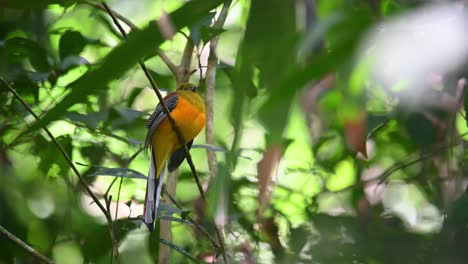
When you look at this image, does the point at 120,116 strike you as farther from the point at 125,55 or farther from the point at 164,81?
the point at 125,55

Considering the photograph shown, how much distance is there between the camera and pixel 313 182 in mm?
2697

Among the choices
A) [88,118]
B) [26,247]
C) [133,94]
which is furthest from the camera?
[133,94]

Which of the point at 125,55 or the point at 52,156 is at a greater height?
the point at 52,156

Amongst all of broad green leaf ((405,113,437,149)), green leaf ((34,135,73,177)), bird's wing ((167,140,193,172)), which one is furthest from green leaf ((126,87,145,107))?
broad green leaf ((405,113,437,149))

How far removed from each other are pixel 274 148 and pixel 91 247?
1858 millimetres

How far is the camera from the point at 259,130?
2.45 m

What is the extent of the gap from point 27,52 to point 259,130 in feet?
2.66

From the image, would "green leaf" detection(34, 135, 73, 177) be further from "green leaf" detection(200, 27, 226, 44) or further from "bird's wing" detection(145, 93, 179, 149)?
"green leaf" detection(200, 27, 226, 44)

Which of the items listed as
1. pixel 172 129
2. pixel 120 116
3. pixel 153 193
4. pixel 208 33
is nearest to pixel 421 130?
pixel 208 33

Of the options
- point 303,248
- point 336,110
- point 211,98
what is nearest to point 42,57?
point 211,98

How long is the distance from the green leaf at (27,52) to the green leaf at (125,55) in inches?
70.8

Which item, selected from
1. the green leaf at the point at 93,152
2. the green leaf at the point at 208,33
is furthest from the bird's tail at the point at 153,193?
the green leaf at the point at 208,33

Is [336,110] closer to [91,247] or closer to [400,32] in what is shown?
[400,32]

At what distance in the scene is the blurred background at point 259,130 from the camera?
485 mm
